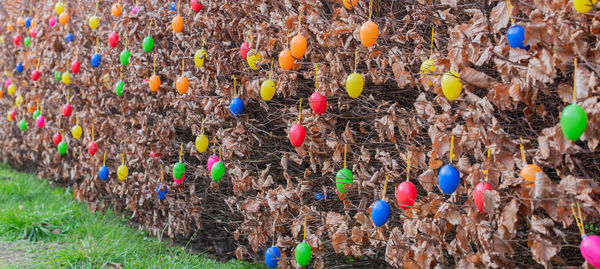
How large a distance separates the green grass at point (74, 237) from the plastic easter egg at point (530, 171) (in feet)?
6.92

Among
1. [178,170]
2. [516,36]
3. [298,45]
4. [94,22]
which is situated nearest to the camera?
[516,36]

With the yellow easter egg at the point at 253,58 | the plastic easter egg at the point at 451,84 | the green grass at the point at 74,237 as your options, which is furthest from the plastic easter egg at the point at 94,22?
the plastic easter egg at the point at 451,84

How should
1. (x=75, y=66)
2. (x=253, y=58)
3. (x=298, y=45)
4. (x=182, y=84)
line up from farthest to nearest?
1. (x=75, y=66)
2. (x=182, y=84)
3. (x=253, y=58)
4. (x=298, y=45)

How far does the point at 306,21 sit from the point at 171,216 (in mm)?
1830

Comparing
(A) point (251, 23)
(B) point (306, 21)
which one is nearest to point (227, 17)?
(A) point (251, 23)

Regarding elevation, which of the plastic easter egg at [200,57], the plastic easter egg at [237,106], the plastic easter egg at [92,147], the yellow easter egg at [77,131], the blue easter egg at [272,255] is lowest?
the blue easter egg at [272,255]

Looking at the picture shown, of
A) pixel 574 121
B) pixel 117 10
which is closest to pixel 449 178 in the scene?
pixel 574 121

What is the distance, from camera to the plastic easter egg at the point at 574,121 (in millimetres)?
1339

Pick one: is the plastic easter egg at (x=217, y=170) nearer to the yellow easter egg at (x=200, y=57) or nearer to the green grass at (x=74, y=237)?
the yellow easter egg at (x=200, y=57)

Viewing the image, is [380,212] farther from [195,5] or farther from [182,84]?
[195,5]

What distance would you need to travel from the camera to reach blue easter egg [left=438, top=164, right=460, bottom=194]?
171 cm

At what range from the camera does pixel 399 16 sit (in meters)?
2.21

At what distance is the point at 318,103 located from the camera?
225cm

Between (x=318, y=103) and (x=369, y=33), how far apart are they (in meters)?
0.43
